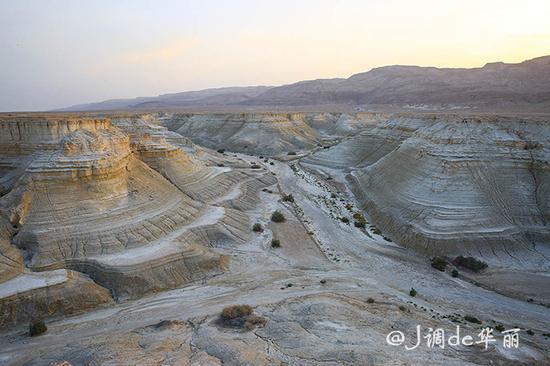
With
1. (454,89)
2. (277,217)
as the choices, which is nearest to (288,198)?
(277,217)

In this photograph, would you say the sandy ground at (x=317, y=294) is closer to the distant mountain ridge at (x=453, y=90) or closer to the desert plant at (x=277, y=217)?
the desert plant at (x=277, y=217)

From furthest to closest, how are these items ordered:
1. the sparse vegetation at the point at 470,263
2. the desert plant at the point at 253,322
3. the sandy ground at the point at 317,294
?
the sparse vegetation at the point at 470,263 → the desert plant at the point at 253,322 → the sandy ground at the point at 317,294

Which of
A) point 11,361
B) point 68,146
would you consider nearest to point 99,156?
point 68,146

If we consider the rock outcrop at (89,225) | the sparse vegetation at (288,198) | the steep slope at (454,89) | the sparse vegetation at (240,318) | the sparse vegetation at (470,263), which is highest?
the steep slope at (454,89)

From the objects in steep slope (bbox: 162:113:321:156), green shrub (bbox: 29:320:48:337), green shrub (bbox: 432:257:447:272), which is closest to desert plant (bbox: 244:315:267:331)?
green shrub (bbox: 29:320:48:337)

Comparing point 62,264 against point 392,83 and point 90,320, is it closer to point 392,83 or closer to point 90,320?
point 90,320

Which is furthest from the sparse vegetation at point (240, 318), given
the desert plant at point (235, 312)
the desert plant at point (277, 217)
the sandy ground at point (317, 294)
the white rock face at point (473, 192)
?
the white rock face at point (473, 192)
